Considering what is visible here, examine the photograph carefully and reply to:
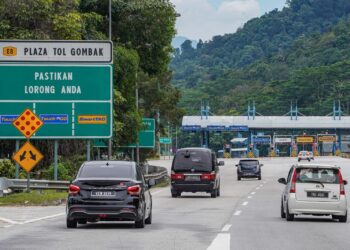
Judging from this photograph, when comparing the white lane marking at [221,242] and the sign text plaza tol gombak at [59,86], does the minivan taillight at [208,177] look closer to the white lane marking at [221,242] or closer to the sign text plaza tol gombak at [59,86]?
the sign text plaza tol gombak at [59,86]

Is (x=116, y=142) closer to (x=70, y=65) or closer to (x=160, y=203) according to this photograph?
(x=70, y=65)

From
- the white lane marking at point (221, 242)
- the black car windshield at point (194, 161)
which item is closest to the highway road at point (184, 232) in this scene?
the white lane marking at point (221, 242)

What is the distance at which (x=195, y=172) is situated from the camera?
3634 centimetres

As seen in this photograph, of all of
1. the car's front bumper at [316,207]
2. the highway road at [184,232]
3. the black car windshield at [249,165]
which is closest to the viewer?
the highway road at [184,232]

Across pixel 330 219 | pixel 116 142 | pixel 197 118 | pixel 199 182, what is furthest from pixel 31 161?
pixel 197 118

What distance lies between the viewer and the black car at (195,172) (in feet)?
119

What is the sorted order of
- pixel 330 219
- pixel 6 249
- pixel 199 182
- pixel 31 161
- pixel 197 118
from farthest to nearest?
1. pixel 197 118
2. pixel 199 182
3. pixel 31 161
4. pixel 330 219
5. pixel 6 249

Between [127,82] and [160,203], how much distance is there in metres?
21.4

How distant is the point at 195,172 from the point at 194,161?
19.2 inches

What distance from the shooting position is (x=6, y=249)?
14.4 meters

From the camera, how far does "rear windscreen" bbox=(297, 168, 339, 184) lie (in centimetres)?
2256

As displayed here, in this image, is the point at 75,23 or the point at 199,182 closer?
the point at 199,182

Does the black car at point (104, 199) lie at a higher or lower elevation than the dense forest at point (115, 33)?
lower

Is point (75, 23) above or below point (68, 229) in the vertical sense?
above
